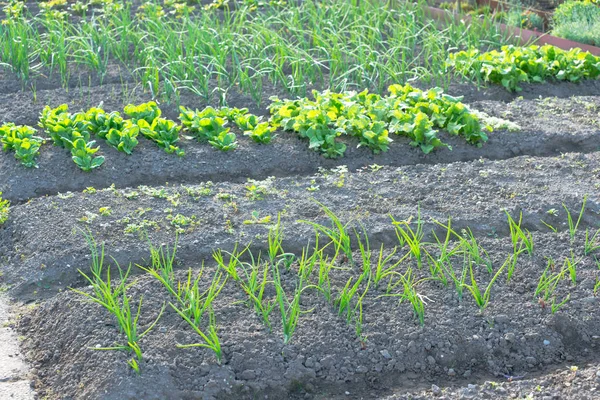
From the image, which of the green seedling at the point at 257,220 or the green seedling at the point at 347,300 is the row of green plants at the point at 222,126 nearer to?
the green seedling at the point at 257,220

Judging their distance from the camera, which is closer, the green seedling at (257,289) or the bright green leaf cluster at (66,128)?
the green seedling at (257,289)

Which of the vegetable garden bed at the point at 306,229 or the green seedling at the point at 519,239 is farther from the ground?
the green seedling at the point at 519,239

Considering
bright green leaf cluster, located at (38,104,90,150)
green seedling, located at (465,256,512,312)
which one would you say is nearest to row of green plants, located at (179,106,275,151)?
bright green leaf cluster, located at (38,104,90,150)

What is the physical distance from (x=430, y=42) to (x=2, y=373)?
3958mm

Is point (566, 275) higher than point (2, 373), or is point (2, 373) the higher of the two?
point (566, 275)

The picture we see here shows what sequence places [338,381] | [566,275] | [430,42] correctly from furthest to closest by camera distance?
1. [430,42]
2. [566,275]
3. [338,381]

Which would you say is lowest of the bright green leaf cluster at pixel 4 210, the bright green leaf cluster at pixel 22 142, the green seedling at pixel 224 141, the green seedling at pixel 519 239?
the bright green leaf cluster at pixel 4 210

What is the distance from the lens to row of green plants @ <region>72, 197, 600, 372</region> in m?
3.07

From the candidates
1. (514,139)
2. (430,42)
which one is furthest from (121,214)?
(430,42)

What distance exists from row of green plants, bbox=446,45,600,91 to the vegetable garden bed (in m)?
0.02

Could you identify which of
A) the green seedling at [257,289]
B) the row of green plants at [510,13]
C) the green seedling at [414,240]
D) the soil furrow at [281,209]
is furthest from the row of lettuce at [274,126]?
the row of green plants at [510,13]

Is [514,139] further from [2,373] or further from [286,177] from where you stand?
[2,373]

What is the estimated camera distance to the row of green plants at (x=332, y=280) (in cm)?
307

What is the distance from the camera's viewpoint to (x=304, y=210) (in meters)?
3.97
